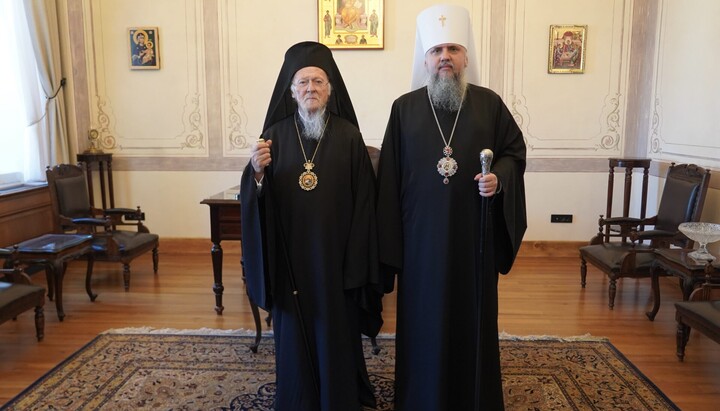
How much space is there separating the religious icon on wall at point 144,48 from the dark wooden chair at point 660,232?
4.86 metres

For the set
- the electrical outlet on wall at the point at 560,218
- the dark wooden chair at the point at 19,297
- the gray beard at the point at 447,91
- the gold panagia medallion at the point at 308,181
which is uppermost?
the gray beard at the point at 447,91

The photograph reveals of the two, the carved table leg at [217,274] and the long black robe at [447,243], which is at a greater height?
the long black robe at [447,243]

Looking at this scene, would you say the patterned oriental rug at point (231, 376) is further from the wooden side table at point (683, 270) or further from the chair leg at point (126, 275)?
the chair leg at point (126, 275)

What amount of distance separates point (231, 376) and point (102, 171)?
377 cm

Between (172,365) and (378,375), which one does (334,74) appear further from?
(172,365)

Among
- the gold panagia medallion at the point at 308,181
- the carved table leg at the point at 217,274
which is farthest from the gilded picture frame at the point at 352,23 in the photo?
the gold panagia medallion at the point at 308,181

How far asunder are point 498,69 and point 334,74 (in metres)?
3.87

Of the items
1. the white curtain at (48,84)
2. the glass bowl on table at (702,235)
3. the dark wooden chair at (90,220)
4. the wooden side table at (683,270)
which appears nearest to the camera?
the wooden side table at (683,270)

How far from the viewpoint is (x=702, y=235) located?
3969 millimetres

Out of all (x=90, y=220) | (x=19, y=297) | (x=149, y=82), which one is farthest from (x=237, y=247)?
(x=19, y=297)

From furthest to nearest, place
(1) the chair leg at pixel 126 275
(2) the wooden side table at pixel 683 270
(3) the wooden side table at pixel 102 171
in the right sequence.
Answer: (3) the wooden side table at pixel 102 171, (1) the chair leg at pixel 126 275, (2) the wooden side table at pixel 683 270

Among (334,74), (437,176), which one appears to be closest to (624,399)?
(437,176)

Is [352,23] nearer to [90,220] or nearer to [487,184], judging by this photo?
[90,220]

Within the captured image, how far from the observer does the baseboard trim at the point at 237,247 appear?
20.8ft
